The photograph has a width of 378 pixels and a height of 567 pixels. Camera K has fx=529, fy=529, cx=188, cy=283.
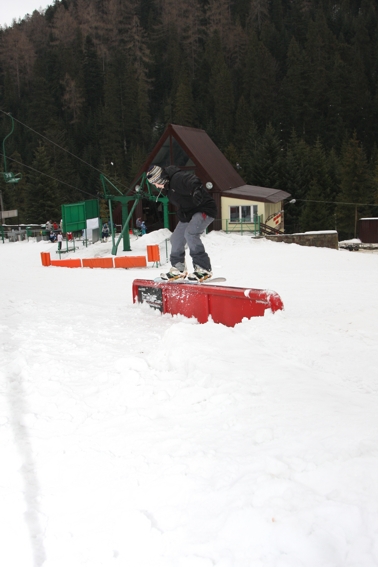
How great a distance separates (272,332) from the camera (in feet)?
17.1

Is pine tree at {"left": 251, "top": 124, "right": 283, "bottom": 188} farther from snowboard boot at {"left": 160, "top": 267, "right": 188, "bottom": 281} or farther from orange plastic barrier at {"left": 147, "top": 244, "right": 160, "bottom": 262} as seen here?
snowboard boot at {"left": 160, "top": 267, "right": 188, "bottom": 281}

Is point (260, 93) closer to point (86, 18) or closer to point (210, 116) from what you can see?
point (210, 116)

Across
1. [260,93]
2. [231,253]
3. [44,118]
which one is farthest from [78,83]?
[231,253]

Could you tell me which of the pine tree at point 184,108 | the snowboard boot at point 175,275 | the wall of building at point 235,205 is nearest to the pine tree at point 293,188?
the wall of building at point 235,205

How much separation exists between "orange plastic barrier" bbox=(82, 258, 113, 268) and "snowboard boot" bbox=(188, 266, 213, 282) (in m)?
13.2

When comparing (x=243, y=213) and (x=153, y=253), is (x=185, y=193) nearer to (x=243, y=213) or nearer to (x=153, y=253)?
(x=153, y=253)

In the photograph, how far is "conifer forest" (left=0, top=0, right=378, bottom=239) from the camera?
5684cm

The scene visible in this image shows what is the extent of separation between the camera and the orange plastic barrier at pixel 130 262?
20.4 metres

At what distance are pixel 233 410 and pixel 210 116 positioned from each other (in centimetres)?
8360

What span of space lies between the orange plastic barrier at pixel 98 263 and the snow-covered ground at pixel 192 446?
49.4 feet

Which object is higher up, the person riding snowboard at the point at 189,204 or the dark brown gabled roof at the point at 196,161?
the dark brown gabled roof at the point at 196,161

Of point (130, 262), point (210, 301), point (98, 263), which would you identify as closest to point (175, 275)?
point (210, 301)

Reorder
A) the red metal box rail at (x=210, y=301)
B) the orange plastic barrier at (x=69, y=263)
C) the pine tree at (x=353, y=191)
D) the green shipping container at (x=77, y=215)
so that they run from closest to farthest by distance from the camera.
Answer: the red metal box rail at (x=210, y=301)
the orange plastic barrier at (x=69, y=263)
the green shipping container at (x=77, y=215)
the pine tree at (x=353, y=191)

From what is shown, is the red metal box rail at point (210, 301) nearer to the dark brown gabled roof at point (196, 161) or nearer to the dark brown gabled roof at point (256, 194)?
the dark brown gabled roof at point (256, 194)
